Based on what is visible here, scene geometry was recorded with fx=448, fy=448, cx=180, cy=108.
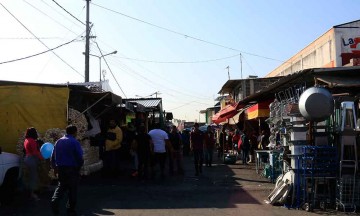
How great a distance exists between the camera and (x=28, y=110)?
39.6ft

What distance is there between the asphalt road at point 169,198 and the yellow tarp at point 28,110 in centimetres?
178

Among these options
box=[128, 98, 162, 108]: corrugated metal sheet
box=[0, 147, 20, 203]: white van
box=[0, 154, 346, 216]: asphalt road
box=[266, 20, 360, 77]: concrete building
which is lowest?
box=[0, 154, 346, 216]: asphalt road

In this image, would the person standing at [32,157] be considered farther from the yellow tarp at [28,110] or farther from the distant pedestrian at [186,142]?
the distant pedestrian at [186,142]

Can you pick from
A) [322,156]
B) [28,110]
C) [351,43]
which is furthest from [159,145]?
[351,43]

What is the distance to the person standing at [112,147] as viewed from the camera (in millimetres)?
13855

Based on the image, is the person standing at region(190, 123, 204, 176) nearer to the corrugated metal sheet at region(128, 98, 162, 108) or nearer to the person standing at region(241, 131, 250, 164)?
the person standing at region(241, 131, 250, 164)

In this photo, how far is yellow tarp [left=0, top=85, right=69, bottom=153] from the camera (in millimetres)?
11961

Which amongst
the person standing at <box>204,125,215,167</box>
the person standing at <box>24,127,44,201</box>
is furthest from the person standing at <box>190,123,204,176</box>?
the person standing at <box>24,127,44,201</box>

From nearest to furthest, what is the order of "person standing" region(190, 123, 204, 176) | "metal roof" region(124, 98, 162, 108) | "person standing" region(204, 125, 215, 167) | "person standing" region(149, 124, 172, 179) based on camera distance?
"person standing" region(149, 124, 172, 179) → "person standing" region(190, 123, 204, 176) → "person standing" region(204, 125, 215, 167) → "metal roof" region(124, 98, 162, 108)

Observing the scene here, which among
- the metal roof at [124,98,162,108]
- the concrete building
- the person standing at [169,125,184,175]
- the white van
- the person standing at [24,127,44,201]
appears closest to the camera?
the white van

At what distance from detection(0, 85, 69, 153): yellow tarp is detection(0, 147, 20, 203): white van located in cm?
174

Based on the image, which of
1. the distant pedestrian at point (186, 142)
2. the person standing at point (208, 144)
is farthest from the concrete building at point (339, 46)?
the person standing at point (208, 144)

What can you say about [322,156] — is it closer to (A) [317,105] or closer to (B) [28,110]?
(A) [317,105]

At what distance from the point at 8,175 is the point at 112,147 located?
4.20 meters
